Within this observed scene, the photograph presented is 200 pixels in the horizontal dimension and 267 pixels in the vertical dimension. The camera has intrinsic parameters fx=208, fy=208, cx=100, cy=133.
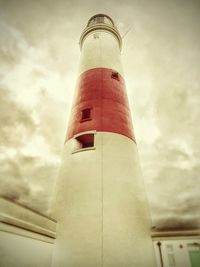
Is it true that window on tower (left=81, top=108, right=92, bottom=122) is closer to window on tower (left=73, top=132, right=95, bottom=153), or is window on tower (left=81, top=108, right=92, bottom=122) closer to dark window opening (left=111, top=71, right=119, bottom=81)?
window on tower (left=73, top=132, right=95, bottom=153)

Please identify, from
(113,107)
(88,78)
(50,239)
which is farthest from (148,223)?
(88,78)

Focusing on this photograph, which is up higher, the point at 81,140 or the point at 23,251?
the point at 81,140

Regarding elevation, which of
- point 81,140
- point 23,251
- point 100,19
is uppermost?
point 100,19

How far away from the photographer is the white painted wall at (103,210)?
647cm

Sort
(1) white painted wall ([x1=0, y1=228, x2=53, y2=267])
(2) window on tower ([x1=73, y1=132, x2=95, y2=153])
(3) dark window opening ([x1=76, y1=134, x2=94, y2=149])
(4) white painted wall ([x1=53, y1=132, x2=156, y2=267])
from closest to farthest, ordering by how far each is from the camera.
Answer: (1) white painted wall ([x1=0, y1=228, x2=53, y2=267]) → (4) white painted wall ([x1=53, y1=132, x2=156, y2=267]) → (2) window on tower ([x1=73, y1=132, x2=95, y2=153]) → (3) dark window opening ([x1=76, y1=134, x2=94, y2=149])

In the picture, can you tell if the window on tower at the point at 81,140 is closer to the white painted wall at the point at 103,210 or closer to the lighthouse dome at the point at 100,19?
the white painted wall at the point at 103,210

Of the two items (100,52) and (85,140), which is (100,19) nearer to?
(100,52)

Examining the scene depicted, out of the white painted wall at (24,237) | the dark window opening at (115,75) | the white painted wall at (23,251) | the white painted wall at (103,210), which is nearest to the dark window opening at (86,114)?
the white painted wall at (103,210)

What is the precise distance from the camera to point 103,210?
22.9ft

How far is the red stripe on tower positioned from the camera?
9.21 metres

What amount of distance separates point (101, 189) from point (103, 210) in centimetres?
73

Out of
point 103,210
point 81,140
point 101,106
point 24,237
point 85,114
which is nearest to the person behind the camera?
point 24,237

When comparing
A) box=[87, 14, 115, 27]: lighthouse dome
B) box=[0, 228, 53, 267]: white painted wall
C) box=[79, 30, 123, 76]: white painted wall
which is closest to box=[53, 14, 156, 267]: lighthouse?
box=[0, 228, 53, 267]: white painted wall

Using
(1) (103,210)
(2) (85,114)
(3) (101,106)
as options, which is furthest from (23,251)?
(3) (101,106)
